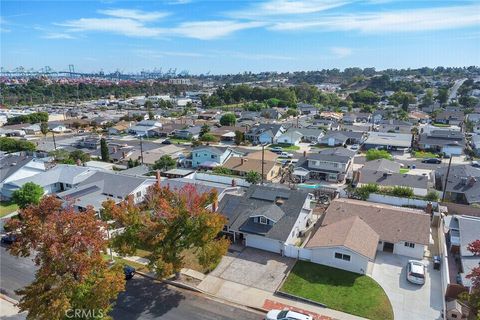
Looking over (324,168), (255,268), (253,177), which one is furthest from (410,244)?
(324,168)

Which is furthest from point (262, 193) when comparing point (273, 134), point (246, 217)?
point (273, 134)

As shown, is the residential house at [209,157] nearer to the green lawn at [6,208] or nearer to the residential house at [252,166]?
the residential house at [252,166]

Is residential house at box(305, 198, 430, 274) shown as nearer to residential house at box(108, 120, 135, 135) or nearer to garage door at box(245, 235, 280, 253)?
garage door at box(245, 235, 280, 253)

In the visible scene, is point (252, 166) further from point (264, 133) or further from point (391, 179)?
point (264, 133)

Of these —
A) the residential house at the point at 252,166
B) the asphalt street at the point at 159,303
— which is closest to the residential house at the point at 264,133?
the residential house at the point at 252,166

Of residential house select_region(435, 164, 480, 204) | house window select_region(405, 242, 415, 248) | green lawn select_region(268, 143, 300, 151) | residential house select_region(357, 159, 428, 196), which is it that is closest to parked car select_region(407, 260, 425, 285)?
house window select_region(405, 242, 415, 248)
